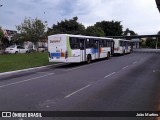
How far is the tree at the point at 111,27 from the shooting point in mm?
100375

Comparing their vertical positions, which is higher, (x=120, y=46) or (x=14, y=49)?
(x=120, y=46)

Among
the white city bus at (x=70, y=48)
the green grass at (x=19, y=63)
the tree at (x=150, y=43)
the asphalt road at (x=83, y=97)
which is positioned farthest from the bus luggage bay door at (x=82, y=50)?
the tree at (x=150, y=43)

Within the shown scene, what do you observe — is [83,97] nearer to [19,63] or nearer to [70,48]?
[70,48]

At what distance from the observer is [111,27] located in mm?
100312

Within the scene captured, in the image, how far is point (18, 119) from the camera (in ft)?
25.4

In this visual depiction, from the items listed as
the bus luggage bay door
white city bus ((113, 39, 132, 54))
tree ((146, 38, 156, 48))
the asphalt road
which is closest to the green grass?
the bus luggage bay door

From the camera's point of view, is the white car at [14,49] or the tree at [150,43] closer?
the white car at [14,49]

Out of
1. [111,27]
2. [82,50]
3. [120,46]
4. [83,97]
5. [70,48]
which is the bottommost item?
[83,97]

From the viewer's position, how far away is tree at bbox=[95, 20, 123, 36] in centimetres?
10038

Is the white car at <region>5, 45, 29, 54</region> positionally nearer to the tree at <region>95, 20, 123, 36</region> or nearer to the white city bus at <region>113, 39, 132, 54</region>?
the white city bus at <region>113, 39, 132, 54</region>

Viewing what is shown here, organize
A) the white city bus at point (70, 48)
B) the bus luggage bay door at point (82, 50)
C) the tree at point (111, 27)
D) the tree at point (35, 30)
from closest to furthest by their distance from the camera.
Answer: the white city bus at point (70, 48)
the bus luggage bay door at point (82, 50)
the tree at point (35, 30)
the tree at point (111, 27)

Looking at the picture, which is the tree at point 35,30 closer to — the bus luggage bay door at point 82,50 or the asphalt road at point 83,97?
the bus luggage bay door at point 82,50

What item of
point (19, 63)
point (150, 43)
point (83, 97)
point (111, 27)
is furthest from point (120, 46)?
point (150, 43)

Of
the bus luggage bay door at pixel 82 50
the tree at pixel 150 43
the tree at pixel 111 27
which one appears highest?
the tree at pixel 111 27
